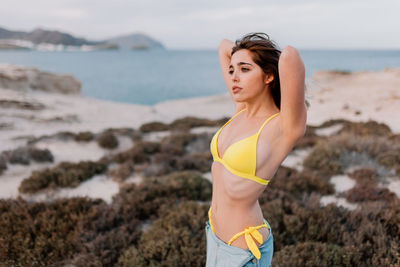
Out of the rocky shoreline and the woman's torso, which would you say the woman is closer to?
the woman's torso

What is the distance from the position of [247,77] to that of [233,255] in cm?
122

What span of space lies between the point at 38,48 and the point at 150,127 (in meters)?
204

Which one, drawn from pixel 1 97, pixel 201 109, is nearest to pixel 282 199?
pixel 1 97

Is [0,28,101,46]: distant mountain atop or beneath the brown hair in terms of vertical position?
atop

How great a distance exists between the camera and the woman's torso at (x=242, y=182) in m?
1.63

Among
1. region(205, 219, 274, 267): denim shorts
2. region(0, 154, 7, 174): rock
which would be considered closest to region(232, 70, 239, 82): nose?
region(205, 219, 274, 267): denim shorts

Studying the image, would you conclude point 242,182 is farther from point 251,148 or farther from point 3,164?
point 3,164

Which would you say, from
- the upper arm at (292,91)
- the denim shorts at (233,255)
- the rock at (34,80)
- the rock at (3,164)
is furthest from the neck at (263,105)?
the rock at (34,80)

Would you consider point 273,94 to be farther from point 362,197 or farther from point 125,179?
point 125,179

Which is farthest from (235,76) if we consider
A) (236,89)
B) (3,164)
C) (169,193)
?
(3,164)

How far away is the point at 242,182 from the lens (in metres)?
1.70

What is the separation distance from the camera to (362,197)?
5.14 meters

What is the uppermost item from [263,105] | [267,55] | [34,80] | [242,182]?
[267,55]

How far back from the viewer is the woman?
5.25 feet
